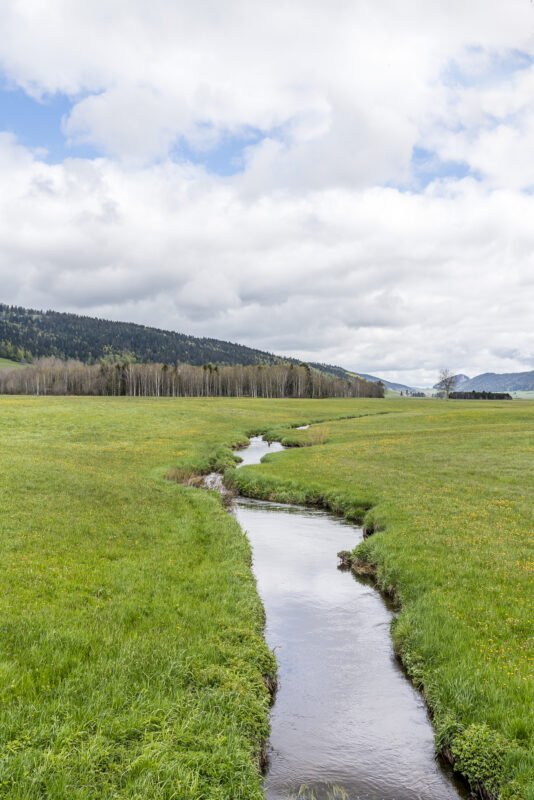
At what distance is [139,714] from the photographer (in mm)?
7945

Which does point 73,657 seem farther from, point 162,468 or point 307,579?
point 162,468

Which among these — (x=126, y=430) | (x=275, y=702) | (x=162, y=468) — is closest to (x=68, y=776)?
(x=275, y=702)

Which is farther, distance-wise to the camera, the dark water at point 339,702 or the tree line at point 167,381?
the tree line at point 167,381

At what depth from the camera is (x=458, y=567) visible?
1483cm

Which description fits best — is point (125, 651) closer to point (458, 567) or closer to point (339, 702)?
point (339, 702)

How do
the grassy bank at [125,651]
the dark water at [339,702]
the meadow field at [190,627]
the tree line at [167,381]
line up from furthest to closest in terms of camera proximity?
1. the tree line at [167,381]
2. the dark water at [339,702]
3. the meadow field at [190,627]
4. the grassy bank at [125,651]

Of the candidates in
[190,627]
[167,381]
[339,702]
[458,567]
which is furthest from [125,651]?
[167,381]

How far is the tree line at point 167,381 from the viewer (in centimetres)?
17388

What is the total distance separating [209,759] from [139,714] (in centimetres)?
154

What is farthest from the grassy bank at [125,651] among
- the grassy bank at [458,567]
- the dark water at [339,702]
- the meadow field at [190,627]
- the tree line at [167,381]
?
the tree line at [167,381]

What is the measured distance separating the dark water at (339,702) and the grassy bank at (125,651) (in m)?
0.70

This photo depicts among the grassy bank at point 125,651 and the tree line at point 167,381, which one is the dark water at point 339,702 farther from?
the tree line at point 167,381

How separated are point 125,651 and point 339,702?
4.95 metres

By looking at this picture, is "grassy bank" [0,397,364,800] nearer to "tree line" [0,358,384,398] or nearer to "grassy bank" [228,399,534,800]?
"grassy bank" [228,399,534,800]
